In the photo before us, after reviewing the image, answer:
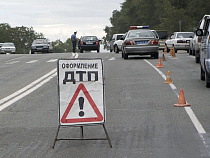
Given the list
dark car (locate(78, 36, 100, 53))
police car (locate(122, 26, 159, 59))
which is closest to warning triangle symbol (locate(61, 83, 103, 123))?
police car (locate(122, 26, 159, 59))

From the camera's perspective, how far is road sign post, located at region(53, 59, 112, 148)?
744 centimetres

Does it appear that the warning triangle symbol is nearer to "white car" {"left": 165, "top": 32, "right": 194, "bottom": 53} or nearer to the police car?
the police car

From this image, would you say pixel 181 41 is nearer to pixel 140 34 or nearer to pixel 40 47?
pixel 140 34

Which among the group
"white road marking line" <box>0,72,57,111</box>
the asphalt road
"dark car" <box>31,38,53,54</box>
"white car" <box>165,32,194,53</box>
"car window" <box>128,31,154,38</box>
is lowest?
"white road marking line" <box>0,72,57,111</box>

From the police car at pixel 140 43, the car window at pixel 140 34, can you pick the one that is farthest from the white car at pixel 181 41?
the police car at pixel 140 43

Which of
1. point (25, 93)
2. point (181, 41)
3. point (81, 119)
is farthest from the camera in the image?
point (181, 41)

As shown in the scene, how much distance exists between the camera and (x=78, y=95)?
7461mm

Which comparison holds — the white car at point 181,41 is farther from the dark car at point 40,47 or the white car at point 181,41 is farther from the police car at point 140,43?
the dark car at point 40,47

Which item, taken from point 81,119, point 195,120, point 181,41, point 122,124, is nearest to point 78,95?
point 81,119

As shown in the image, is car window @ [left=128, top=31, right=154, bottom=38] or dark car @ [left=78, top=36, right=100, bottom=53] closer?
car window @ [left=128, top=31, right=154, bottom=38]

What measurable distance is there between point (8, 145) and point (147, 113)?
3.55 meters

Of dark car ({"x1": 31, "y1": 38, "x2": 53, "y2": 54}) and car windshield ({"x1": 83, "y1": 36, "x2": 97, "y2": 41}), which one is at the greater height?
car windshield ({"x1": 83, "y1": 36, "x2": 97, "y2": 41})

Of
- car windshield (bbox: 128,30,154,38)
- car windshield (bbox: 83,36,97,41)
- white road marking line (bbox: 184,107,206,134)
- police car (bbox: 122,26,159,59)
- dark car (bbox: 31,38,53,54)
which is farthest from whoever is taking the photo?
dark car (bbox: 31,38,53,54)

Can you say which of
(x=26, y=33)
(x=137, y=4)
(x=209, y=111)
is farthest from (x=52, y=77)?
(x=26, y=33)
